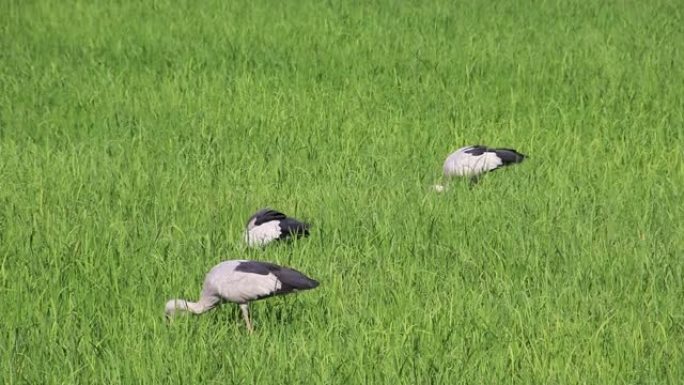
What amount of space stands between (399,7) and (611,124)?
4.44 meters

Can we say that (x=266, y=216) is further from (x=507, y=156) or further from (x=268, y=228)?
(x=507, y=156)

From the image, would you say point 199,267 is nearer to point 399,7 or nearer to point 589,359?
point 589,359

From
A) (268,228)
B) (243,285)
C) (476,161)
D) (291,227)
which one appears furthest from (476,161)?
(243,285)

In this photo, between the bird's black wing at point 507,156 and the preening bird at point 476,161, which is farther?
the bird's black wing at point 507,156

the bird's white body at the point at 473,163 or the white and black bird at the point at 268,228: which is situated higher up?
the white and black bird at the point at 268,228

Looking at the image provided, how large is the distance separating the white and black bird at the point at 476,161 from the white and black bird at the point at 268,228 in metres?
1.14

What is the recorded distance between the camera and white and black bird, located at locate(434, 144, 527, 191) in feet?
20.8

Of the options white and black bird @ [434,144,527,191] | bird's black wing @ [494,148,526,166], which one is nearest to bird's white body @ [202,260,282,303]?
white and black bird @ [434,144,527,191]

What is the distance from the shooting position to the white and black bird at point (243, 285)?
4402 mm

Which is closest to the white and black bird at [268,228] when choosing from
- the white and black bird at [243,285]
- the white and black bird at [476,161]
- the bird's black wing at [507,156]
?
the white and black bird at [243,285]

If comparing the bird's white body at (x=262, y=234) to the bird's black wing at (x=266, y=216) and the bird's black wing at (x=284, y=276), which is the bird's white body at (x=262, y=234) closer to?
the bird's black wing at (x=266, y=216)

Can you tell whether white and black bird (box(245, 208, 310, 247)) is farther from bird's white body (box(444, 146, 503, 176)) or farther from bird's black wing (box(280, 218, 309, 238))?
bird's white body (box(444, 146, 503, 176))

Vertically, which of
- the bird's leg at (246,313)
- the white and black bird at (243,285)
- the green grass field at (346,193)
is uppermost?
the white and black bird at (243,285)

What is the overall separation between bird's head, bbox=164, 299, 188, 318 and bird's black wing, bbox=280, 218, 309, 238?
3.11ft
